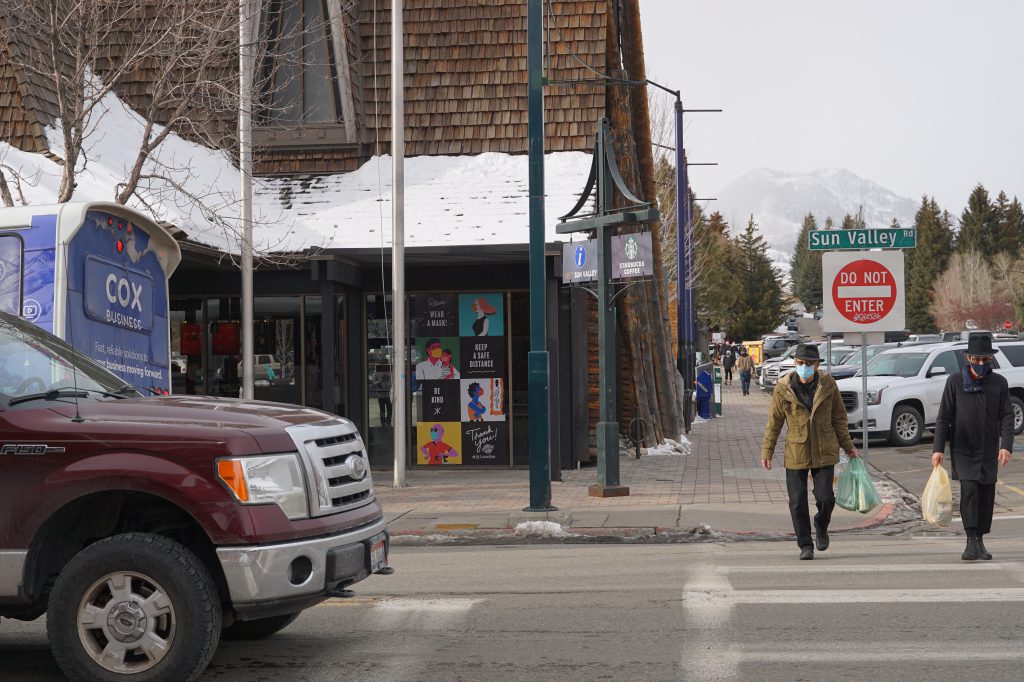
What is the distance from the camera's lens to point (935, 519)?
9.97 m

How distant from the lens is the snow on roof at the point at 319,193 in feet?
54.6

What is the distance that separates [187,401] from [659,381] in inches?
662

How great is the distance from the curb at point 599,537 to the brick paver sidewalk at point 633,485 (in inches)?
70.5

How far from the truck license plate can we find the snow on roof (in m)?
9.94

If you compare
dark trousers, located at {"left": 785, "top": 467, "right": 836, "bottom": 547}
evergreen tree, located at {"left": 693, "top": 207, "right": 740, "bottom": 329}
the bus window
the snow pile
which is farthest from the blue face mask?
evergreen tree, located at {"left": 693, "top": 207, "right": 740, "bottom": 329}

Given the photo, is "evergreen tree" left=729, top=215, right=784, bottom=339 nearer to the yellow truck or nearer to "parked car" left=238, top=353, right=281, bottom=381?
the yellow truck

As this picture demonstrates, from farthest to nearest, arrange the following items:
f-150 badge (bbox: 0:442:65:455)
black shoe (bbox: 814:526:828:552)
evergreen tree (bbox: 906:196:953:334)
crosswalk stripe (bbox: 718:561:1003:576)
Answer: evergreen tree (bbox: 906:196:953:334)
black shoe (bbox: 814:526:828:552)
crosswalk stripe (bbox: 718:561:1003:576)
f-150 badge (bbox: 0:442:65:455)

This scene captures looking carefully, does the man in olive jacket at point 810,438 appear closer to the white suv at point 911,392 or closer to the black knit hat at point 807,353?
the black knit hat at point 807,353

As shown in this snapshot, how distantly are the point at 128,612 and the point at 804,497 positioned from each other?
19.6 ft

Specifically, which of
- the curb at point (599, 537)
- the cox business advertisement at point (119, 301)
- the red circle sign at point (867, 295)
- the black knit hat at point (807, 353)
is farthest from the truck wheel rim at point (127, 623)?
the red circle sign at point (867, 295)

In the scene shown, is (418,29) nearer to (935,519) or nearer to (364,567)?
(935,519)

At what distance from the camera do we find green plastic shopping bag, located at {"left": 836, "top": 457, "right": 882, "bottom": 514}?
10523 mm

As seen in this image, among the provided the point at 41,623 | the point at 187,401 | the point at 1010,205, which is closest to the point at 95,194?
the point at 41,623

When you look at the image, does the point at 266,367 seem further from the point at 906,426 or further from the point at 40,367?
the point at 40,367
